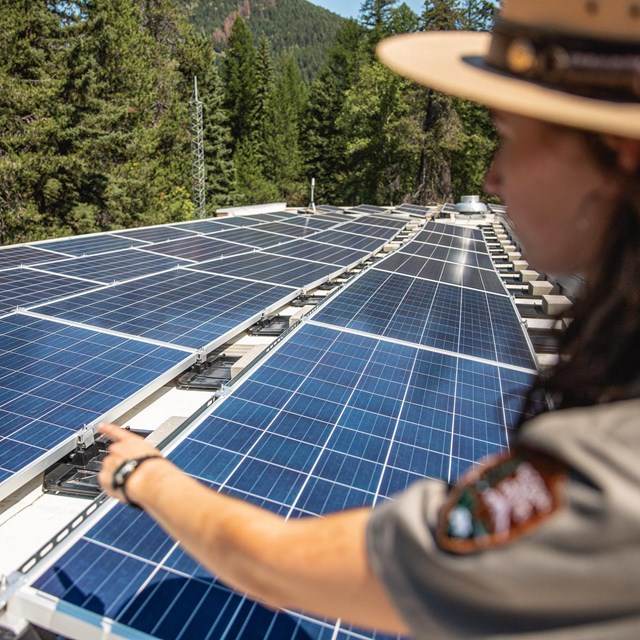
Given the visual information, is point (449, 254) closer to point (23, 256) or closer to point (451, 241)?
point (451, 241)

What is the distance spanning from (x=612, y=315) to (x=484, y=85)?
530 mm

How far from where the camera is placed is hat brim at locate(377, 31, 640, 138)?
2.79 ft

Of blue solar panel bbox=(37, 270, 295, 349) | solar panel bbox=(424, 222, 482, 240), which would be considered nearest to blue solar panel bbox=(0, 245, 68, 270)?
blue solar panel bbox=(37, 270, 295, 349)

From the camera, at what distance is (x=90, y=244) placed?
15047 millimetres

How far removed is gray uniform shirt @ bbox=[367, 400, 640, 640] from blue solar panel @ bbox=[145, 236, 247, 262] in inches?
526

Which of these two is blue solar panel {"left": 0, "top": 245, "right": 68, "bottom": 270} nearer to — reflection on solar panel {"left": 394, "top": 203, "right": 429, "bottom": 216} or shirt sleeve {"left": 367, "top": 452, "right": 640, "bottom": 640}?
shirt sleeve {"left": 367, "top": 452, "right": 640, "bottom": 640}

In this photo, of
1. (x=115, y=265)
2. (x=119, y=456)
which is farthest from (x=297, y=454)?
(x=115, y=265)

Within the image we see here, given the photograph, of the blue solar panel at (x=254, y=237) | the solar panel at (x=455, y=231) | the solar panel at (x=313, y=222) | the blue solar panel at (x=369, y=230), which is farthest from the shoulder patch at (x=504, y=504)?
the solar panel at (x=455, y=231)

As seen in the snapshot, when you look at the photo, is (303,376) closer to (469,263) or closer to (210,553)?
(210,553)

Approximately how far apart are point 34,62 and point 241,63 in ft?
113

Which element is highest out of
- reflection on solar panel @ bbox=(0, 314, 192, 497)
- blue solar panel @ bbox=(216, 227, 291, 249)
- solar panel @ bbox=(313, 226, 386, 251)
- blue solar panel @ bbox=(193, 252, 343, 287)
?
reflection on solar panel @ bbox=(0, 314, 192, 497)

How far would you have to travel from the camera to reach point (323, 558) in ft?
3.41

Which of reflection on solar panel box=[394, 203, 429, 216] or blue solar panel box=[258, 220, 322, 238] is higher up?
blue solar panel box=[258, 220, 322, 238]

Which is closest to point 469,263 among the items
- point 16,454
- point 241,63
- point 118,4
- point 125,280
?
point 125,280
